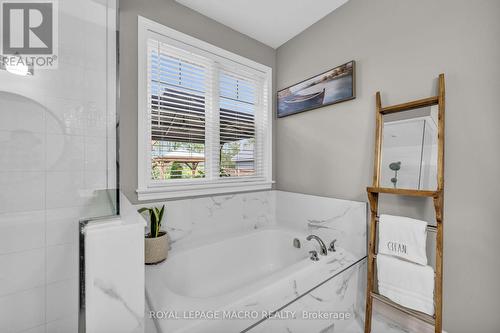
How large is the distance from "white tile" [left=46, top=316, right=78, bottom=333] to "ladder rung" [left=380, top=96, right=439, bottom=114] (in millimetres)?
2424

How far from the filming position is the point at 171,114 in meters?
1.83

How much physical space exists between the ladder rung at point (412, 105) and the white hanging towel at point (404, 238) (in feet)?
2.40

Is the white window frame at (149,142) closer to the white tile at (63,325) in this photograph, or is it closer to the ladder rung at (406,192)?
the white tile at (63,325)

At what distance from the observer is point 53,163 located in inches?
50.3

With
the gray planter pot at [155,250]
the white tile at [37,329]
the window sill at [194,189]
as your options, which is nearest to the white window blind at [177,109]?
the window sill at [194,189]

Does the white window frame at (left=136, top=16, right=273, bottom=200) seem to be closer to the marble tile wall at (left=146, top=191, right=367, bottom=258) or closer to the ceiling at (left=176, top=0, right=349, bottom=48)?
the marble tile wall at (left=146, top=191, right=367, bottom=258)

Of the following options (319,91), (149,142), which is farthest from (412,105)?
(149,142)

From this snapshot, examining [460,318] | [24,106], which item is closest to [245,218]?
[460,318]

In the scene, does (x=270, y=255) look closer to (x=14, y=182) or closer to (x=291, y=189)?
(x=291, y=189)

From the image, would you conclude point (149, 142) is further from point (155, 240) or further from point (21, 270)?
point (21, 270)

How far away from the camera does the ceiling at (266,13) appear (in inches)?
71.3

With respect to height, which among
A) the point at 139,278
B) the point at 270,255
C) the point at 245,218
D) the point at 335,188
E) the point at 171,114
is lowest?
the point at 270,255

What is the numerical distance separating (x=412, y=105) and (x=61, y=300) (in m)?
2.52

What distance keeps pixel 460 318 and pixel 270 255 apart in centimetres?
137
